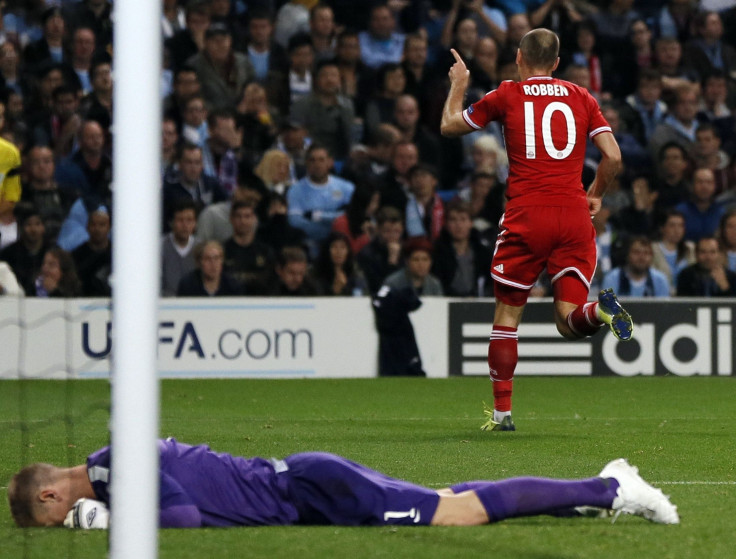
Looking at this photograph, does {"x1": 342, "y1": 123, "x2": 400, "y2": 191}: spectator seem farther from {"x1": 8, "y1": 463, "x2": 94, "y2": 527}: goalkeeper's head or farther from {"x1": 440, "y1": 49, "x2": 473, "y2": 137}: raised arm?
{"x1": 8, "y1": 463, "x2": 94, "y2": 527}: goalkeeper's head

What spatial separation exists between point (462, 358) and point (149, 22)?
888cm

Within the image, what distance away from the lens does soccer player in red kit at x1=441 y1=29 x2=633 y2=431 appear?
284 inches

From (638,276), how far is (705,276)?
2.04ft

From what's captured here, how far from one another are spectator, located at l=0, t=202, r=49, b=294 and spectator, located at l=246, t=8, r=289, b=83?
305 cm

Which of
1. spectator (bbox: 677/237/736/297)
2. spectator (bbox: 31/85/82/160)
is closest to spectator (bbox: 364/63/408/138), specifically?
spectator (bbox: 31/85/82/160)

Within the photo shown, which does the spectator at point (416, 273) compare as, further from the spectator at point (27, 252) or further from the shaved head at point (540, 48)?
the shaved head at point (540, 48)

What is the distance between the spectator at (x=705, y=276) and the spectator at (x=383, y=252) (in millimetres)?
2600

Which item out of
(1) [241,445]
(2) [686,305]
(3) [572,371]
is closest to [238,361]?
(3) [572,371]

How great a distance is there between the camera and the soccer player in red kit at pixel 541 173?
23.6ft

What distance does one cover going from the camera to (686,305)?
11.9 meters

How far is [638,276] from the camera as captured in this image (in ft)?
40.6

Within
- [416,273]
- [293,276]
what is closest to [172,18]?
[293,276]

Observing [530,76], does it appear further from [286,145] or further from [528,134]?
[286,145]

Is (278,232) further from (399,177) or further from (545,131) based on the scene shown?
(545,131)
